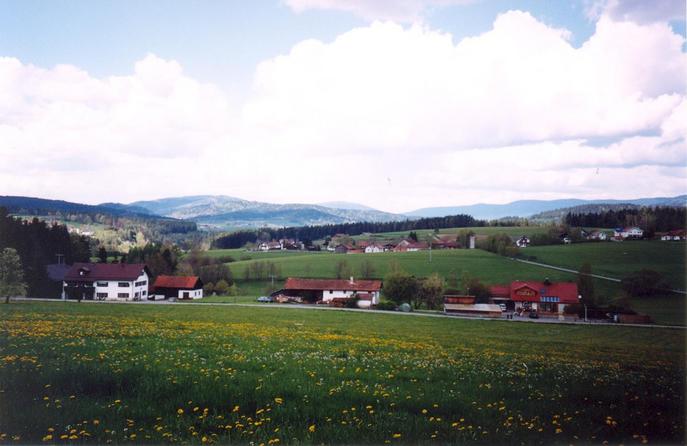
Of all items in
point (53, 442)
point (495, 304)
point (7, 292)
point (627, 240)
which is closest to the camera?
point (53, 442)

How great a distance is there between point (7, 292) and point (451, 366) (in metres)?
38.1

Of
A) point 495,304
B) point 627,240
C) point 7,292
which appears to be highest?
point 627,240

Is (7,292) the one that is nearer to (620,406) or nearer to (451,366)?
(451,366)

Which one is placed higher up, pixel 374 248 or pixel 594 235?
pixel 594 235

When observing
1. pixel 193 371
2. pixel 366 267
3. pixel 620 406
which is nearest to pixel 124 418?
pixel 193 371

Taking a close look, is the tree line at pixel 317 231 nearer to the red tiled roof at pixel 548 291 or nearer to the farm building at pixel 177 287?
the farm building at pixel 177 287

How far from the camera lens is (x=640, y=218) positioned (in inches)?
1363

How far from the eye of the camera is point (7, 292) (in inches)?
1373

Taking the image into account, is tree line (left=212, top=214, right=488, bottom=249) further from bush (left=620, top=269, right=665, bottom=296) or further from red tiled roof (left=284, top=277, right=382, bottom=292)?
bush (left=620, top=269, right=665, bottom=296)

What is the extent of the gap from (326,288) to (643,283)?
45.5 m

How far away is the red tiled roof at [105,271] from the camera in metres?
56.9

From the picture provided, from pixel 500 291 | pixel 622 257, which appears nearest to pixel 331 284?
pixel 500 291

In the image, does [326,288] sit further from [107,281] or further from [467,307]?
[107,281]

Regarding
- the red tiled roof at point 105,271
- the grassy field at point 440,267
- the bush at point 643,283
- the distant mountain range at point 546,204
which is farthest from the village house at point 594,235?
the red tiled roof at point 105,271
